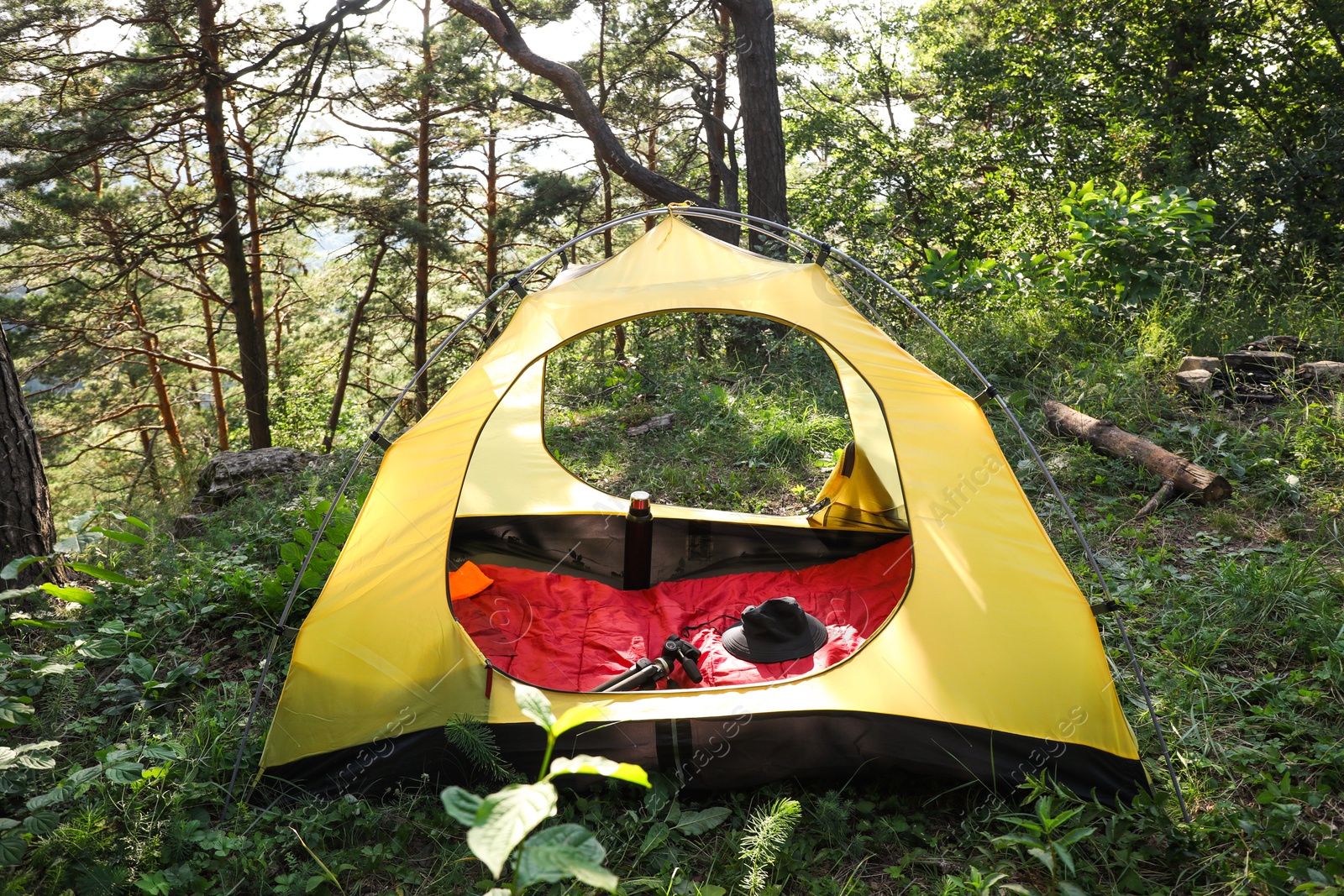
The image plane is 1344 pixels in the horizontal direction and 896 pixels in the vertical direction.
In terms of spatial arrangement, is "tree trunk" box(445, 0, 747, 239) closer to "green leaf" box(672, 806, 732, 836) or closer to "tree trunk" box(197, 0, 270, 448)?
"tree trunk" box(197, 0, 270, 448)

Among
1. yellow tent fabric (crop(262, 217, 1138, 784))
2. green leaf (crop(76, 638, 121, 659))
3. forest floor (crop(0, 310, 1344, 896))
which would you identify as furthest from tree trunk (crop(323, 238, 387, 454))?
yellow tent fabric (crop(262, 217, 1138, 784))

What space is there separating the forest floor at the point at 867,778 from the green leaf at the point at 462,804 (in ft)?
2.81

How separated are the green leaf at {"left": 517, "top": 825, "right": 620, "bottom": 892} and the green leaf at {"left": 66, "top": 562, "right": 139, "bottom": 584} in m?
2.26

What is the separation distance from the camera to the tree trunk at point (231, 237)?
6.68 metres

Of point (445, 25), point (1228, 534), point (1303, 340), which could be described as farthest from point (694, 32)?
point (1228, 534)

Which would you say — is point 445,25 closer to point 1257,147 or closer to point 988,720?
point 1257,147

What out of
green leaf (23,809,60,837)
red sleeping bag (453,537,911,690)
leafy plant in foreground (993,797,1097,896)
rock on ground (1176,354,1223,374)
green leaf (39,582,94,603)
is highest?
rock on ground (1176,354,1223,374)

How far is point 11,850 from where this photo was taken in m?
1.63

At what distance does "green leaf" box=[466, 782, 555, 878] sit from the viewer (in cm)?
86

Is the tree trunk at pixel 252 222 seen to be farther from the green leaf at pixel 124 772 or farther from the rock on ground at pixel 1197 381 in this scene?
the rock on ground at pixel 1197 381

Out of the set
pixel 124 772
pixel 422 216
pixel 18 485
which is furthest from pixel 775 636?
pixel 422 216

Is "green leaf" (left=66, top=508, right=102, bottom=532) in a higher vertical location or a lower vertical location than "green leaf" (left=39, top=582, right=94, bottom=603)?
higher

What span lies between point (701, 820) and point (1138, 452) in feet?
8.90

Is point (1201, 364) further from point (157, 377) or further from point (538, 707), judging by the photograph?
point (157, 377)
